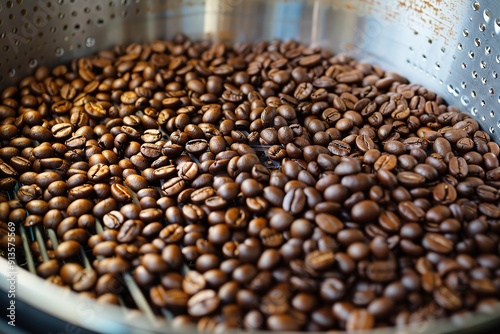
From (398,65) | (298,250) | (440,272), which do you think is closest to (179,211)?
(298,250)

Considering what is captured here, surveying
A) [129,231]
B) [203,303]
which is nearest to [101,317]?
[203,303]

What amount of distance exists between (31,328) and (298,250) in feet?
2.08

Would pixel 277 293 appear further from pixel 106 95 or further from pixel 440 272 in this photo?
pixel 106 95

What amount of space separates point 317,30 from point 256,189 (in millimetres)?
923

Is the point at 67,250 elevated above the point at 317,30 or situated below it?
below

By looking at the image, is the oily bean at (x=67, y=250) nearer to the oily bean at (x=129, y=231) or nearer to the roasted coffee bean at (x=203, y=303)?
the oily bean at (x=129, y=231)

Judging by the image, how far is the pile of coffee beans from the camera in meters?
1.08

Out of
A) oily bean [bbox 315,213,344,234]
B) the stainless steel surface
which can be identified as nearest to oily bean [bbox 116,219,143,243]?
oily bean [bbox 315,213,344,234]

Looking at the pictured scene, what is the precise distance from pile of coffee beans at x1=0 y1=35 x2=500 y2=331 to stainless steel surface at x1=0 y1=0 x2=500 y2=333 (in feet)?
0.23

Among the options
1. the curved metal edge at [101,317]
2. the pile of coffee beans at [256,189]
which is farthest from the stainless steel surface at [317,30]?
the curved metal edge at [101,317]

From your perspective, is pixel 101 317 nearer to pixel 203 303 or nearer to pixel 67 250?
pixel 203 303

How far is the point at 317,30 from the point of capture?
6.38 feet

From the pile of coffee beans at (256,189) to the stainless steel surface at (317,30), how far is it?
0.23 feet

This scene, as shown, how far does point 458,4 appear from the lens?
61.8 inches
